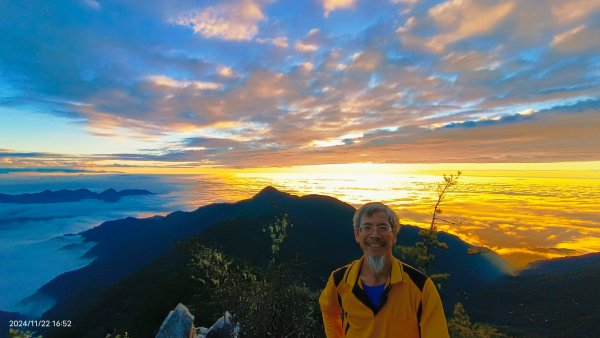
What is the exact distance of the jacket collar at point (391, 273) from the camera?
3.22 metres

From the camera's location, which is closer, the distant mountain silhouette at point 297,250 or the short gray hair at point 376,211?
the short gray hair at point 376,211

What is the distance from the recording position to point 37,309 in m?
156

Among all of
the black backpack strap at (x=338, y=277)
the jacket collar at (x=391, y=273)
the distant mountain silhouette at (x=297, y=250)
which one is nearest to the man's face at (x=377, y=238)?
the jacket collar at (x=391, y=273)

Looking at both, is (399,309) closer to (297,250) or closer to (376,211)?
(376,211)

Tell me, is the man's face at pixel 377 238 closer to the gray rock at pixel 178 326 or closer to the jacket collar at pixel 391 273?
the jacket collar at pixel 391 273

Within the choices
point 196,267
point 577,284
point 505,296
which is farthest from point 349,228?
point 196,267

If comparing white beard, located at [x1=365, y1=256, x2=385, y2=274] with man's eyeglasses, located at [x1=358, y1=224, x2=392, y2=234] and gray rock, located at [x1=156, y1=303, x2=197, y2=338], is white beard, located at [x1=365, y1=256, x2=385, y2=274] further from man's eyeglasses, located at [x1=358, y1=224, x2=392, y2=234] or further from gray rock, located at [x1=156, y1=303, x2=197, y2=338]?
gray rock, located at [x1=156, y1=303, x2=197, y2=338]

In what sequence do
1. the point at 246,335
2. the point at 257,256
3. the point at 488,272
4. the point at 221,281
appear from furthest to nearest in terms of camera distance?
the point at 488,272 → the point at 257,256 → the point at 221,281 → the point at 246,335

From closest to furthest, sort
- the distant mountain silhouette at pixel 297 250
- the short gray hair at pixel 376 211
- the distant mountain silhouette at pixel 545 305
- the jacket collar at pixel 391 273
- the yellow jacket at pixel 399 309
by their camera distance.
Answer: the yellow jacket at pixel 399 309
the jacket collar at pixel 391 273
the short gray hair at pixel 376 211
the distant mountain silhouette at pixel 545 305
the distant mountain silhouette at pixel 297 250

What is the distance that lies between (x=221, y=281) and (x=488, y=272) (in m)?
175

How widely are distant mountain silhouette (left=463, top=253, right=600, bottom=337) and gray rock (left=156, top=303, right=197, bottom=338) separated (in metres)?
76.1

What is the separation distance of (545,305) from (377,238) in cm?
12746

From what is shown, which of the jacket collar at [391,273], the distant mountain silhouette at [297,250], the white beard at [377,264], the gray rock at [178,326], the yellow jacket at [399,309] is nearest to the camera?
the yellow jacket at [399,309]

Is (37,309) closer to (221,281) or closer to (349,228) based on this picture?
(349,228)
